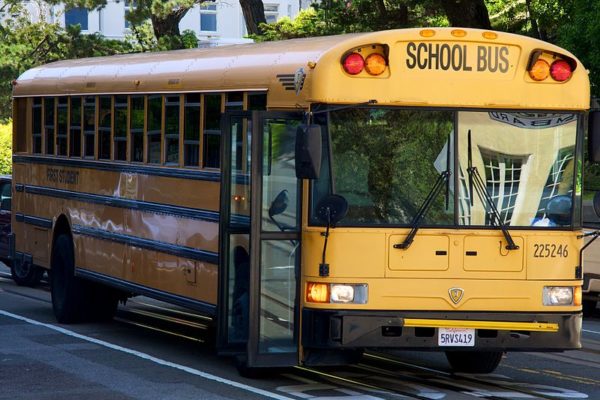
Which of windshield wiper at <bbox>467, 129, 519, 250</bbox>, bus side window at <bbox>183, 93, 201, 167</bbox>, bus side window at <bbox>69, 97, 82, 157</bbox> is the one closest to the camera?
windshield wiper at <bbox>467, 129, 519, 250</bbox>

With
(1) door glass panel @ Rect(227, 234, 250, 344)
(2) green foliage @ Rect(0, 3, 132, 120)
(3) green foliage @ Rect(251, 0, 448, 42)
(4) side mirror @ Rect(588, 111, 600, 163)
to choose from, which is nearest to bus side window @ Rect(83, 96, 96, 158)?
(1) door glass panel @ Rect(227, 234, 250, 344)

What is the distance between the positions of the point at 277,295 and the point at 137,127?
3467 mm

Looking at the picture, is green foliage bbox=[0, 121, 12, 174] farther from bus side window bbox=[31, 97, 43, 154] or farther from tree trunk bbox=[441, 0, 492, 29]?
bus side window bbox=[31, 97, 43, 154]

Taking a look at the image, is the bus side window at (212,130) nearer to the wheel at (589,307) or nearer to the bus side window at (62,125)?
the bus side window at (62,125)

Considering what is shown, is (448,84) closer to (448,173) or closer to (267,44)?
(448,173)

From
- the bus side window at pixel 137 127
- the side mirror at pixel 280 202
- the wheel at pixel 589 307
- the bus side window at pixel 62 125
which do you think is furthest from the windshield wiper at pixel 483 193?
the wheel at pixel 589 307

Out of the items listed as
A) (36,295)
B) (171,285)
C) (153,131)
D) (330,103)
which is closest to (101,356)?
(171,285)

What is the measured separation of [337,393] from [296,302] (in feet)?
2.41

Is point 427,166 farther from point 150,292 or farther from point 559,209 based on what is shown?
point 150,292

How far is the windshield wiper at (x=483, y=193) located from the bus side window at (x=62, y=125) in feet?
20.6

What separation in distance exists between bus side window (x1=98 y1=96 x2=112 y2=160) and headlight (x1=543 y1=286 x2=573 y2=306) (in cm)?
541

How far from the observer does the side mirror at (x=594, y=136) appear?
10.9m

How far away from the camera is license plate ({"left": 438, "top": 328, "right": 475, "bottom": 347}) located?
10617 mm

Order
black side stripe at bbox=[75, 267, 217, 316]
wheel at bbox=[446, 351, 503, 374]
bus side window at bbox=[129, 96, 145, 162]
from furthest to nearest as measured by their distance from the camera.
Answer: bus side window at bbox=[129, 96, 145, 162] → black side stripe at bbox=[75, 267, 217, 316] → wheel at bbox=[446, 351, 503, 374]
